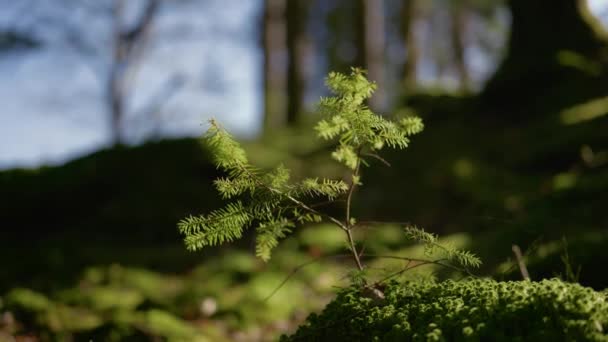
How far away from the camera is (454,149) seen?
8.21m

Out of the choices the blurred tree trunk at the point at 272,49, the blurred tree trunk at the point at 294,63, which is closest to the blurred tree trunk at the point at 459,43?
the blurred tree trunk at the point at 294,63

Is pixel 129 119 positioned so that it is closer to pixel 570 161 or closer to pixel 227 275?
pixel 227 275

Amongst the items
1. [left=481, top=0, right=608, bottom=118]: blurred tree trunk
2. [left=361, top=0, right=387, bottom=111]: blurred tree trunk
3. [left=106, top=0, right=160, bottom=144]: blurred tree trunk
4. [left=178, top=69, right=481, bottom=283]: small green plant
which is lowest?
[left=178, top=69, right=481, bottom=283]: small green plant

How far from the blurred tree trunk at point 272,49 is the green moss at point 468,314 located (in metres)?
11.3

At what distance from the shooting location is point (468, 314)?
180 cm

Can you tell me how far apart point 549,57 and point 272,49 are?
25.3ft

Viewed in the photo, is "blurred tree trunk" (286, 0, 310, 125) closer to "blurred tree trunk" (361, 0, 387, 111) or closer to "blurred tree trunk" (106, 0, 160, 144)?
"blurred tree trunk" (361, 0, 387, 111)

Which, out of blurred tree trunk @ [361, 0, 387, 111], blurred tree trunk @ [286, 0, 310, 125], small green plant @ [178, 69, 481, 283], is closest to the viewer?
small green plant @ [178, 69, 481, 283]

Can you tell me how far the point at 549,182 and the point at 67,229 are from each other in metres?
7.01

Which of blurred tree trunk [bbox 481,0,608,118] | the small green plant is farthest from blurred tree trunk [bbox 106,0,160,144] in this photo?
the small green plant

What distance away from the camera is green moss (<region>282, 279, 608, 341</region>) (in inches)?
63.6

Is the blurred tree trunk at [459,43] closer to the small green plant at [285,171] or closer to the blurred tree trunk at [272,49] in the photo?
the blurred tree trunk at [272,49]

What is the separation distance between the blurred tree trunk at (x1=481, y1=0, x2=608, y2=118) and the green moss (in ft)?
23.3

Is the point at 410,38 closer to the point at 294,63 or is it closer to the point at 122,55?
the point at 294,63
